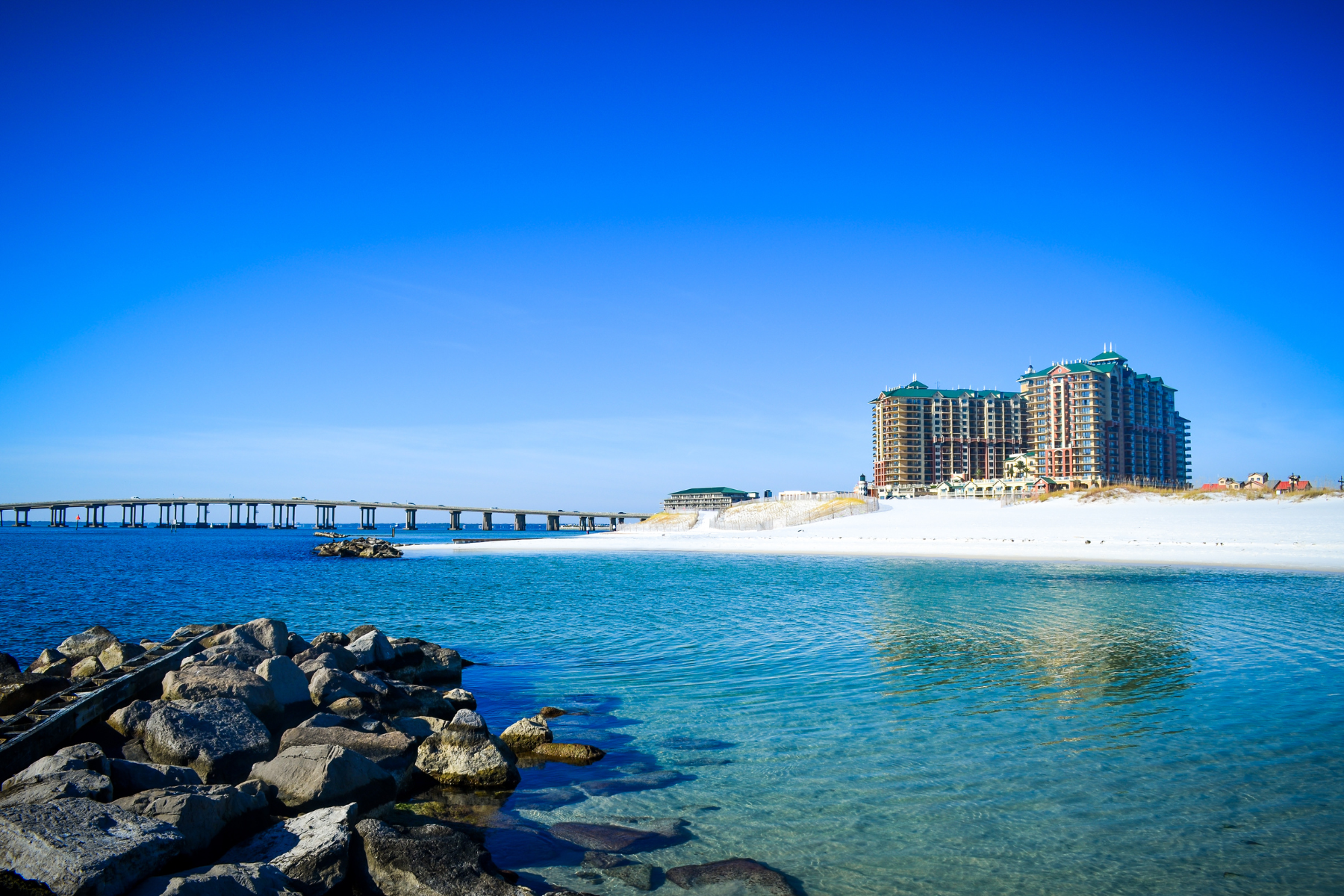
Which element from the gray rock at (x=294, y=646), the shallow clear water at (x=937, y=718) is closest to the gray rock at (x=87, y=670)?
the gray rock at (x=294, y=646)

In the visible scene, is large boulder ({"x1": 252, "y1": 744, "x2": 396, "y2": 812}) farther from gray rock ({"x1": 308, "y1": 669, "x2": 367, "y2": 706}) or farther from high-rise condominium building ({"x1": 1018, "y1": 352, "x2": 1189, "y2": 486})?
high-rise condominium building ({"x1": 1018, "y1": 352, "x2": 1189, "y2": 486})

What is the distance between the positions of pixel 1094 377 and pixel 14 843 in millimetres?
160420

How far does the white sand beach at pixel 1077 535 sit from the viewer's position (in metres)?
36.4

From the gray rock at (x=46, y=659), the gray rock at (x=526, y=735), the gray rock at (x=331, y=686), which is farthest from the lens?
the gray rock at (x=46, y=659)

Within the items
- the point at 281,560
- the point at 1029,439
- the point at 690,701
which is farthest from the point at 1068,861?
the point at 1029,439

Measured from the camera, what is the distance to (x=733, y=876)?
20.8 feet

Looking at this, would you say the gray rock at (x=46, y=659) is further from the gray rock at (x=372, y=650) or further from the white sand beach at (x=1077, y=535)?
the white sand beach at (x=1077, y=535)

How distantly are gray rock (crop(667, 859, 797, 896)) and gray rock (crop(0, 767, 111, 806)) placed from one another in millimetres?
4766

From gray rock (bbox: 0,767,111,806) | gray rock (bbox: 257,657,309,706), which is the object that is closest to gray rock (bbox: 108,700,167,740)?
gray rock (bbox: 257,657,309,706)

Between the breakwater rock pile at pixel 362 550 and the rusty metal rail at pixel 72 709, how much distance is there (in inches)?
2160

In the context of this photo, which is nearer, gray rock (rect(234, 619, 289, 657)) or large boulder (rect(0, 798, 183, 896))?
large boulder (rect(0, 798, 183, 896))

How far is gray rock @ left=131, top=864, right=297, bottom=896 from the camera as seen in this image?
4.94 m

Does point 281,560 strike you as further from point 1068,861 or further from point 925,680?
point 1068,861

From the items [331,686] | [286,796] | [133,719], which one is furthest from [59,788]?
[331,686]
